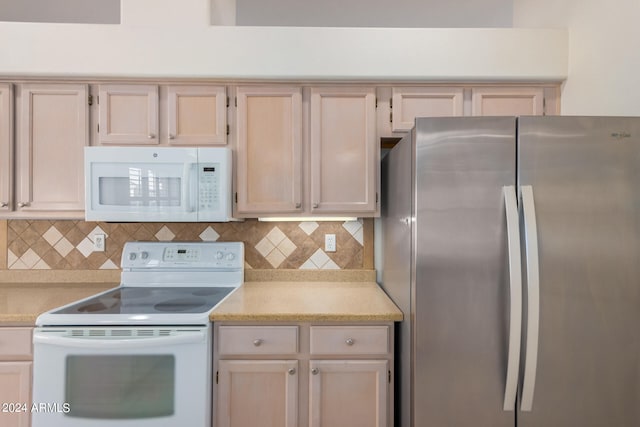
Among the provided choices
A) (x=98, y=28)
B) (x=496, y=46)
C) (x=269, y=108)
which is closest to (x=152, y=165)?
(x=269, y=108)

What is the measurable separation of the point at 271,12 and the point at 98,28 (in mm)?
1187

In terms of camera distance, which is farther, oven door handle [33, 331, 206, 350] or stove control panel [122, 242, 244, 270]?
stove control panel [122, 242, 244, 270]

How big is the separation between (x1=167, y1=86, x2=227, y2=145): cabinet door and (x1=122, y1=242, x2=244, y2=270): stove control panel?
0.65m

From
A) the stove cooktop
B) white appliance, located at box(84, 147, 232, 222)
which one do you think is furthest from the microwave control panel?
the stove cooktop

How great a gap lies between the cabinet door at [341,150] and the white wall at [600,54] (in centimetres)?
108

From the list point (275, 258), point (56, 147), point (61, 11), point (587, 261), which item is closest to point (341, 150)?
point (275, 258)

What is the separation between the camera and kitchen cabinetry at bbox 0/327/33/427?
146cm

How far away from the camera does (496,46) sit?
1.84m

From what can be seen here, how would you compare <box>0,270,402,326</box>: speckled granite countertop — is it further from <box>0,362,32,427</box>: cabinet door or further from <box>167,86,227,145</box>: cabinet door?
<box>167,86,227,145</box>: cabinet door

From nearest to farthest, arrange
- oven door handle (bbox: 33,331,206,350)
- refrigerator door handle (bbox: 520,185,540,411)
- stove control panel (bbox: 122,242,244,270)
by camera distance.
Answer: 1. refrigerator door handle (bbox: 520,185,540,411)
2. oven door handle (bbox: 33,331,206,350)
3. stove control panel (bbox: 122,242,244,270)

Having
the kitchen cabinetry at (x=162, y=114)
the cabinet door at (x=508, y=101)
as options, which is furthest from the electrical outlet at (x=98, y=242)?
the cabinet door at (x=508, y=101)

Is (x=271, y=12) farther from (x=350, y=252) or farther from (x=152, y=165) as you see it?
(x=350, y=252)

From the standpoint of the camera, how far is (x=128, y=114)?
1.86 metres

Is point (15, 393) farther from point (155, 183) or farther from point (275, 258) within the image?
point (275, 258)
